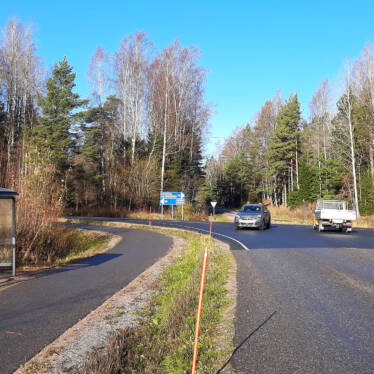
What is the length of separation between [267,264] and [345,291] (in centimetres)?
350

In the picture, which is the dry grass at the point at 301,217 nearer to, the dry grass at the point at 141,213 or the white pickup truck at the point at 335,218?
the white pickup truck at the point at 335,218

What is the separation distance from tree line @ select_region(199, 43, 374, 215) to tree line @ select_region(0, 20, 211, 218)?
29.4 ft

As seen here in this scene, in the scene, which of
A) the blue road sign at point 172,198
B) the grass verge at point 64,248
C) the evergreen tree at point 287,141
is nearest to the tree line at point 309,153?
the evergreen tree at point 287,141

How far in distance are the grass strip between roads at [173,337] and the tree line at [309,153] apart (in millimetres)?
31128

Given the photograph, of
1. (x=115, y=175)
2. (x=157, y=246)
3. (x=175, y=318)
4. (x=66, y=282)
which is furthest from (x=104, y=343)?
(x=115, y=175)

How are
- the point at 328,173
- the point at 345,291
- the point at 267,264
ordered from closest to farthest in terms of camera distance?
the point at 345,291 → the point at 267,264 → the point at 328,173

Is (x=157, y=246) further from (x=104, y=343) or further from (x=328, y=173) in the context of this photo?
(x=328, y=173)

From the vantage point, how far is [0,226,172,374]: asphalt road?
16.5 ft

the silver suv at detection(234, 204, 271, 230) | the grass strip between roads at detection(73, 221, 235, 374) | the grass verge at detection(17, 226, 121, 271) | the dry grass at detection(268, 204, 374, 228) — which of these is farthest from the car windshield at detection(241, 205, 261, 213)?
the grass strip between roads at detection(73, 221, 235, 374)

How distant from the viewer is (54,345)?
4883 millimetres

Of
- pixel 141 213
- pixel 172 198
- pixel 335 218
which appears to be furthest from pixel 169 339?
pixel 141 213

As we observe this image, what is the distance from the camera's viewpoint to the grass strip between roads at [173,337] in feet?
13.7

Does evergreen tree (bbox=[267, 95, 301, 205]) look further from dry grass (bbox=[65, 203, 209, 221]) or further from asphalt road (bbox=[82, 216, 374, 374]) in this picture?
asphalt road (bbox=[82, 216, 374, 374])

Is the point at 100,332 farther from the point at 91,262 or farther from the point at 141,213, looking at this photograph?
the point at 141,213
